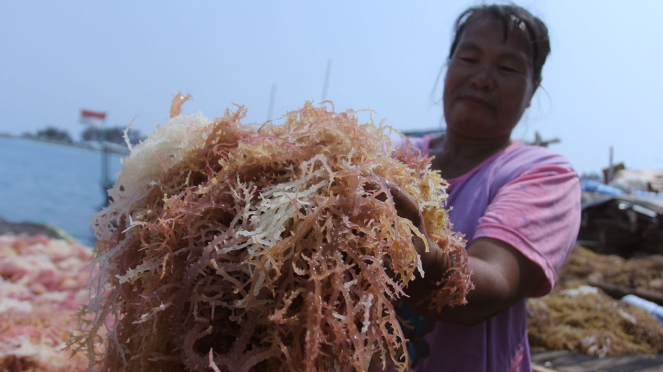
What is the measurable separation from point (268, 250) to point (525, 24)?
1.44 metres

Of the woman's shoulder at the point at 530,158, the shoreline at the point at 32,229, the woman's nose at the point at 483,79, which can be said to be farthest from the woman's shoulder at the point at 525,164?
the shoreline at the point at 32,229

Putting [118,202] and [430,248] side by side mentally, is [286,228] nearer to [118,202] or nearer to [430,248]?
[430,248]

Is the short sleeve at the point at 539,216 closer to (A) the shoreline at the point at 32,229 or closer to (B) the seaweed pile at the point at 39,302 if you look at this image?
(B) the seaweed pile at the point at 39,302

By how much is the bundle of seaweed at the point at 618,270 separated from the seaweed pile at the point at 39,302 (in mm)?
6925

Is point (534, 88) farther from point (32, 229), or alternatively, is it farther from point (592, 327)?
point (32, 229)

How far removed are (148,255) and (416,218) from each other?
53 centimetres

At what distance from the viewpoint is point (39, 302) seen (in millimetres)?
2826

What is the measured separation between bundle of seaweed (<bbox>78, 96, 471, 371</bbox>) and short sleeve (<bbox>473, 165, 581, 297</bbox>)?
344 mm

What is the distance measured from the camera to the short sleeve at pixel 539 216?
47.9 inches

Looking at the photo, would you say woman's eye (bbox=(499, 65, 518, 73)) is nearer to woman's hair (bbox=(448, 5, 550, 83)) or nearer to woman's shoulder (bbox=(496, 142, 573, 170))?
woman's hair (bbox=(448, 5, 550, 83))

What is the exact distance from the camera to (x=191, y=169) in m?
0.92

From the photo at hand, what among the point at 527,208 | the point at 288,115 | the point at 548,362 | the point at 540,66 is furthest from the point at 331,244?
the point at 548,362

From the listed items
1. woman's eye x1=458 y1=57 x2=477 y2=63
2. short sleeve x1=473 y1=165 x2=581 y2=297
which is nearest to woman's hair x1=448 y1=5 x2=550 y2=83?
woman's eye x1=458 y1=57 x2=477 y2=63

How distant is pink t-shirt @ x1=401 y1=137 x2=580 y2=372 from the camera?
124 cm
